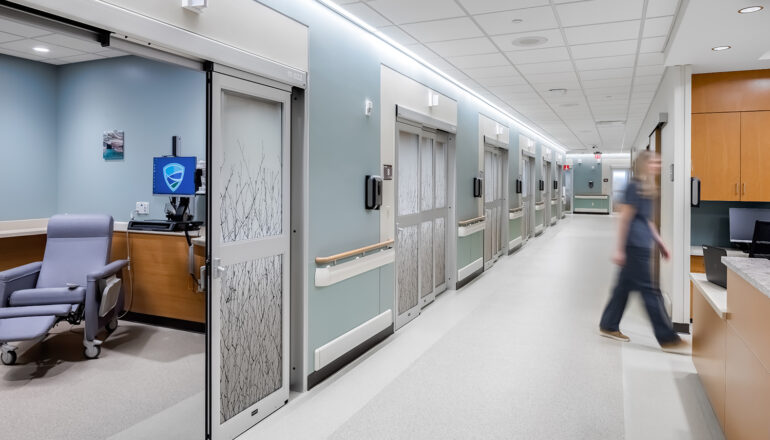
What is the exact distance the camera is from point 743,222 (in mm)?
4793

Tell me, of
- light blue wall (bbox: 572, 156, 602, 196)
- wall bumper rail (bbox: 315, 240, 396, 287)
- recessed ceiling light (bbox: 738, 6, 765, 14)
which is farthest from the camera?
light blue wall (bbox: 572, 156, 602, 196)

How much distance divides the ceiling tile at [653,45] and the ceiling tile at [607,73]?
0.91 metres

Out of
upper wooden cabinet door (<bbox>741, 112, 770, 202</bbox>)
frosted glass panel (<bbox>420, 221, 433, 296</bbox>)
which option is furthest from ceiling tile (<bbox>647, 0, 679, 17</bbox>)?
frosted glass panel (<bbox>420, 221, 433, 296</bbox>)

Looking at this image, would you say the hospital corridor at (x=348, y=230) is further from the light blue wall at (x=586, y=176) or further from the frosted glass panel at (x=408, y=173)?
the light blue wall at (x=586, y=176)

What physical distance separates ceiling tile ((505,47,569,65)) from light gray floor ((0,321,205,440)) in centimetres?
439

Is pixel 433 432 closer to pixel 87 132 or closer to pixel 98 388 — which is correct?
pixel 98 388

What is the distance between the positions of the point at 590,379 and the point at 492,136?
5599 mm

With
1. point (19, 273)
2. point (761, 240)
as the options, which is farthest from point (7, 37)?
point (761, 240)

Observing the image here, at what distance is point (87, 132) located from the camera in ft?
18.4

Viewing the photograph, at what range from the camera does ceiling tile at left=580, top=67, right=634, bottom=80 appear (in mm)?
5809

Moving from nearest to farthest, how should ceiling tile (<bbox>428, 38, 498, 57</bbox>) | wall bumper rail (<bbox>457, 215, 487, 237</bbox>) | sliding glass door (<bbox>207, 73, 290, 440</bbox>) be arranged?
sliding glass door (<bbox>207, 73, 290, 440</bbox>)
ceiling tile (<bbox>428, 38, 498, 57</bbox>)
wall bumper rail (<bbox>457, 215, 487, 237</bbox>)

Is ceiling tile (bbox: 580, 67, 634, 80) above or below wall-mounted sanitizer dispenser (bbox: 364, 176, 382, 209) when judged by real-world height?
above

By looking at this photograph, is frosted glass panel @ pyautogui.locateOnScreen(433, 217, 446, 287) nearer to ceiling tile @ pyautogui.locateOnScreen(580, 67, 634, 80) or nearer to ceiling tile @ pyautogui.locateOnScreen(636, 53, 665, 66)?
ceiling tile @ pyautogui.locateOnScreen(580, 67, 634, 80)

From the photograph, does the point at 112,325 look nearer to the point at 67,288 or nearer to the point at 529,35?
the point at 67,288
